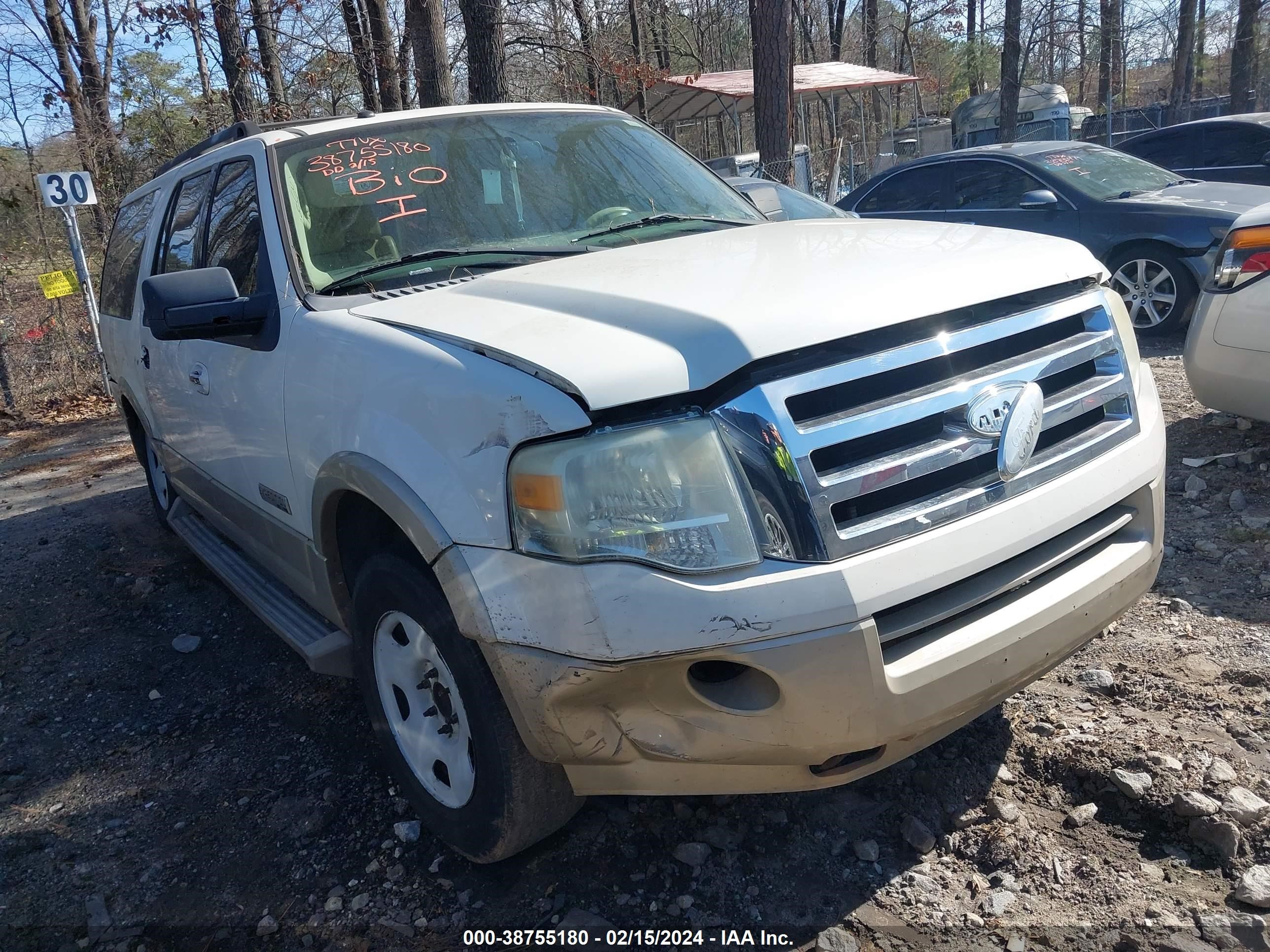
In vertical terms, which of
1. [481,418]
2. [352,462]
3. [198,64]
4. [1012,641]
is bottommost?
[1012,641]

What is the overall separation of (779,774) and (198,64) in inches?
712

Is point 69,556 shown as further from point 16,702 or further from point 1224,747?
point 1224,747

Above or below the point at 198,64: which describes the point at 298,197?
below

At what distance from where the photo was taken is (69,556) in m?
6.06

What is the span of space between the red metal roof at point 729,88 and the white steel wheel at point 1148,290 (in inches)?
539

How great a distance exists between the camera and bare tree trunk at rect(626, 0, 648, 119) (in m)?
17.3

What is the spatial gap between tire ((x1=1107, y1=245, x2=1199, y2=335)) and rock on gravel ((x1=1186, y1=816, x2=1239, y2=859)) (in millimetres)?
6390

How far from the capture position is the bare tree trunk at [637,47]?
1730cm

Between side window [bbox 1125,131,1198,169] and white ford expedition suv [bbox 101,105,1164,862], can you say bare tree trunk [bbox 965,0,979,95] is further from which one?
white ford expedition suv [bbox 101,105,1164,862]

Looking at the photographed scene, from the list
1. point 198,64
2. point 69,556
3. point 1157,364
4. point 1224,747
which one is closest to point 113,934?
point 1224,747

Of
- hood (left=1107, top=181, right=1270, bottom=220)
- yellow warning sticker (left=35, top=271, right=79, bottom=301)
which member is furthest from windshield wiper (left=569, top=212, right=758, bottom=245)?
A: yellow warning sticker (left=35, top=271, right=79, bottom=301)

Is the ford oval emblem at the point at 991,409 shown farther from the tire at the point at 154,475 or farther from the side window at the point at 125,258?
the tire at the point at 154,475

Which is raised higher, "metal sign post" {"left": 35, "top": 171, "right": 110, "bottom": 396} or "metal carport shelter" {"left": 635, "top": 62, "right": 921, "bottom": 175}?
"metal carport shelter" {"left": 635, "top": 62, "right": 921, "bottom": 175}

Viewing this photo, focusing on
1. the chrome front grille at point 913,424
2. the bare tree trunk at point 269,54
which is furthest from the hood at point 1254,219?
the bare tree trunk at point 269,54
